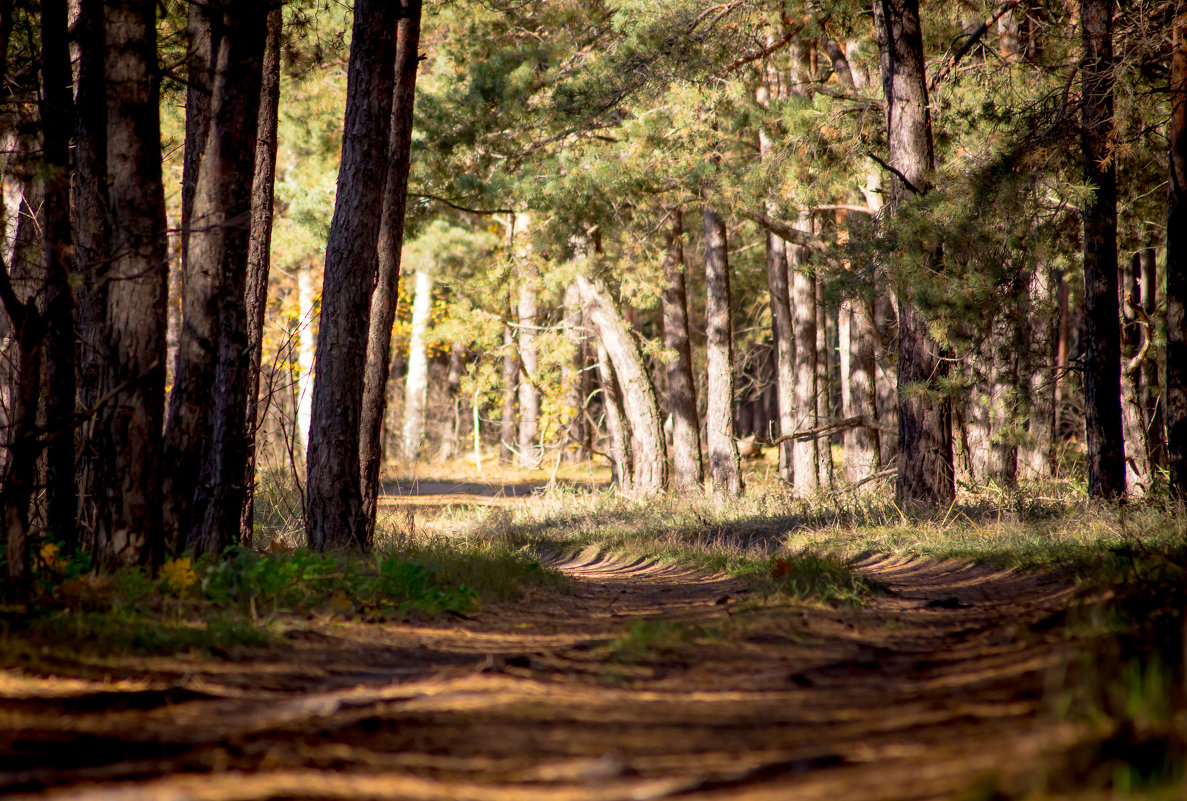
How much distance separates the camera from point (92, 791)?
2.12m

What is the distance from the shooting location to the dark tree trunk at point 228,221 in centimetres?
573

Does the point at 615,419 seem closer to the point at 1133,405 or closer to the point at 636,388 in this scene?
the point at 636,388

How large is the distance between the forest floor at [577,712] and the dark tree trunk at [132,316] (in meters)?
1.37

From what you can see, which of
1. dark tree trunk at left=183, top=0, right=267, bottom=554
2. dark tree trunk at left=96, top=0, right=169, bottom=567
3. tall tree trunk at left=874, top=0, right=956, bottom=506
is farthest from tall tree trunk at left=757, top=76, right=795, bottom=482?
dark tree trunk at left=96, top=0, right=169, bottom=567

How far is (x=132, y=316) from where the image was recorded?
502 centimetres

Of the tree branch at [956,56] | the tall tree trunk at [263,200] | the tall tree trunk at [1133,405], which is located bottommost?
the tall tree trunk at [1133,405]

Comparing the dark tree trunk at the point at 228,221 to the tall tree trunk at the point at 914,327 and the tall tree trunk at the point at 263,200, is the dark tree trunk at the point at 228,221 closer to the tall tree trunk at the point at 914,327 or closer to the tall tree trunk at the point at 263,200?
the tall tree trunk at the point at 263,200

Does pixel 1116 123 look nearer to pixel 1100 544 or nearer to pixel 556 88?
pixel 1100 544

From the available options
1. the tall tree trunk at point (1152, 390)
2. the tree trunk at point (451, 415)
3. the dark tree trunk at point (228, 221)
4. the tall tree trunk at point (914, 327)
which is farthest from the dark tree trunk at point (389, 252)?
the tree trunk at point (451, 415)

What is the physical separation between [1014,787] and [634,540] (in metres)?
8.15

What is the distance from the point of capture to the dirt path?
2.17m

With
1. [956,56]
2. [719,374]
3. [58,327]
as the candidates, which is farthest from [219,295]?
[719,374]

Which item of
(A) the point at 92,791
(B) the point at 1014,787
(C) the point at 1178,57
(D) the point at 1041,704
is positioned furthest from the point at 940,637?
(C) the point at 1178,57

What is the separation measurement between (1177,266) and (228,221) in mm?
9681
